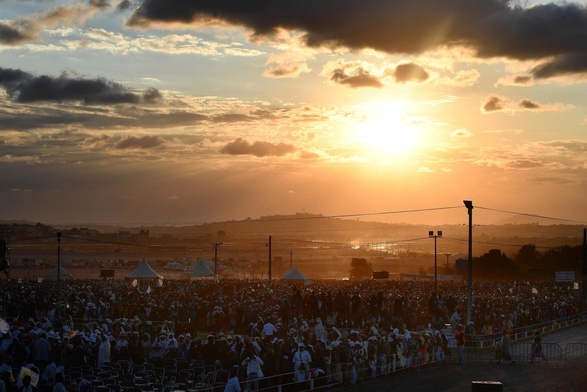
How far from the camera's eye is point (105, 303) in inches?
1558

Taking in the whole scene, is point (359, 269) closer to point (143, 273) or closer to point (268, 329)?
point (143, 273)

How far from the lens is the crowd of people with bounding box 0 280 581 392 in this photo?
73.6 ft

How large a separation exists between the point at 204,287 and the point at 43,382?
34044 millimetres

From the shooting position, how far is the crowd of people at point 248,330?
22422mm

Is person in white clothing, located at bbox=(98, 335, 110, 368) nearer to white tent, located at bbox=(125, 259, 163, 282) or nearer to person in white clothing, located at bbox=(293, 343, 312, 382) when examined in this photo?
person in white clothing, located at bbox=(293, 343, 312, 382)

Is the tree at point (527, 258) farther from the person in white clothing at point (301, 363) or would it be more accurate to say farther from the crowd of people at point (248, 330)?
the person in white clothing at point (301, 363)

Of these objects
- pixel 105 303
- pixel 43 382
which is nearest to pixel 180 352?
pixel 43 382

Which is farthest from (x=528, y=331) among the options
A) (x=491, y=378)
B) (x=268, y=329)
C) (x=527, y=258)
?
(x=527, y=258)

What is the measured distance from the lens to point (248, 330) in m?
34.3

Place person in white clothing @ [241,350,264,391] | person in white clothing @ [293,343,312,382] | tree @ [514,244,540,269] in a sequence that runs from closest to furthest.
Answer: person in white clothing @ [241,350,264,391] → person in white clothing @ [293,343,312,382] → tree @ [514,244,540,269]

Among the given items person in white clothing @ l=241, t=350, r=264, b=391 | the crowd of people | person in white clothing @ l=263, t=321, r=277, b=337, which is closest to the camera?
person in white clothing @ l=241, t=350, r=264, b=391

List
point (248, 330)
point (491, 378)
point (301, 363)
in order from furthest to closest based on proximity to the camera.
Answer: point (248, 330), point (491, 378), point (301, 363)

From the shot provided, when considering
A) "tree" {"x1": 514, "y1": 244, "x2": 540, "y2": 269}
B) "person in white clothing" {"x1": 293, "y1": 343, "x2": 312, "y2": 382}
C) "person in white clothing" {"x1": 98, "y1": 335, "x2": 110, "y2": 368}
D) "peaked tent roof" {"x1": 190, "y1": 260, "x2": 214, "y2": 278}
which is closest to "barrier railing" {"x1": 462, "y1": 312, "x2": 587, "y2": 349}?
"person in white clothing" {"x1": 293, "y1": 343, "x2": 312, "y2": 382}

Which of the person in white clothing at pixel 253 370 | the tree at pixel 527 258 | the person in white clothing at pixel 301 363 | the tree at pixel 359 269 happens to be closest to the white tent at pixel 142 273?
the person in white clothing at pixel 301 363
